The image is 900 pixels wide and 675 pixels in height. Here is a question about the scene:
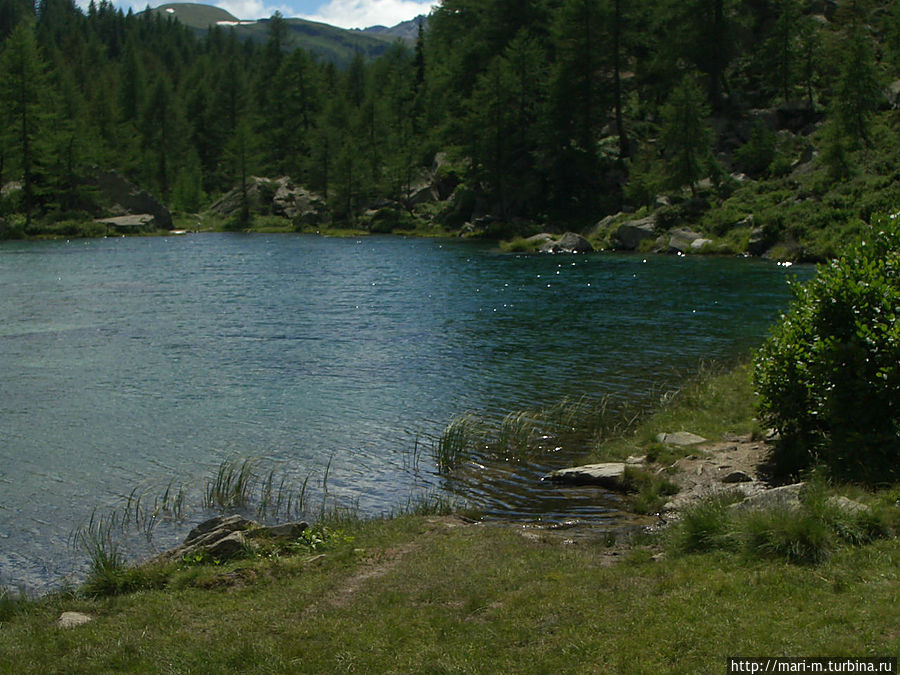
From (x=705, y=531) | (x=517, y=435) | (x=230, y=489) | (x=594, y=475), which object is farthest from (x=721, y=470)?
(x=230, y=489)

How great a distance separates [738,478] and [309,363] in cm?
1507

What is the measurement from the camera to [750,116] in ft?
254

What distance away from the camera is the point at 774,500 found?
10.7 m

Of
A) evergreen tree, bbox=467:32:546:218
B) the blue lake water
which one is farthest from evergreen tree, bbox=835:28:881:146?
evergreen tree, bbox=467:32:546:218

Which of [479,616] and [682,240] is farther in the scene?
[682,240]

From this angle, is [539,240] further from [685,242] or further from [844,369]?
[844,369]

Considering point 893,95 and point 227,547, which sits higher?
point 893,95

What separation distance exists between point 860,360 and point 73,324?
1140 inches

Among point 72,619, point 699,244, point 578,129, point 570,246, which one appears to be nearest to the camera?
point 72,619

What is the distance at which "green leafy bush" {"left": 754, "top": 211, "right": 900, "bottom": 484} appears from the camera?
1178 centimetres

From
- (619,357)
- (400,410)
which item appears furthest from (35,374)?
(619,357)

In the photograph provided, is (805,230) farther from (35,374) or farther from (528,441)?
(35,374)

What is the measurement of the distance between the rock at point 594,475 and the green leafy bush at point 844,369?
2.68m

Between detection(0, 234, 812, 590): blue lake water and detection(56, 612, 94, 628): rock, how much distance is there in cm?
252
